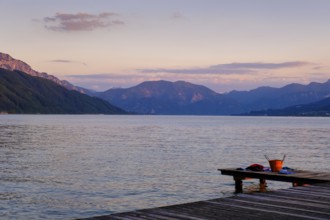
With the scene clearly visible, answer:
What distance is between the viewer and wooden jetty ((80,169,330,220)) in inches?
496

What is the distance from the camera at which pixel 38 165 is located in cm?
4838

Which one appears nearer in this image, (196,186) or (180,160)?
(196,186)

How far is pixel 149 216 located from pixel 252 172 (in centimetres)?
1863

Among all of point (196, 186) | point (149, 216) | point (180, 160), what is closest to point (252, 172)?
point (196, 186)

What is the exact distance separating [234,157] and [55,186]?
3006 centimetres

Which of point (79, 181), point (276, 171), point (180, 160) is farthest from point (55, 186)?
point (180, 160)

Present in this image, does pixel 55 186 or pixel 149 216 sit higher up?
pixel 149 216

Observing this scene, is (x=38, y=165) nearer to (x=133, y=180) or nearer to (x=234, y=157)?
(x=133, y=180)

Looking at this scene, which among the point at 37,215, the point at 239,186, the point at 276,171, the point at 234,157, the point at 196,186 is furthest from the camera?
the point at 234,157

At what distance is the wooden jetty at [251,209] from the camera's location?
12594 mm

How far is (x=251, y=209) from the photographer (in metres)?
13.6

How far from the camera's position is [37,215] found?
80.0ft

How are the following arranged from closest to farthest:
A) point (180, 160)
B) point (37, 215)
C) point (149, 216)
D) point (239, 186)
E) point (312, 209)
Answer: point (149, 216)
point (312, 209)
point (37, 215)
point (239, 186)
point (180, 160)

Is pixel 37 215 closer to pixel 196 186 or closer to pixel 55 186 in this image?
pixel 55 186
